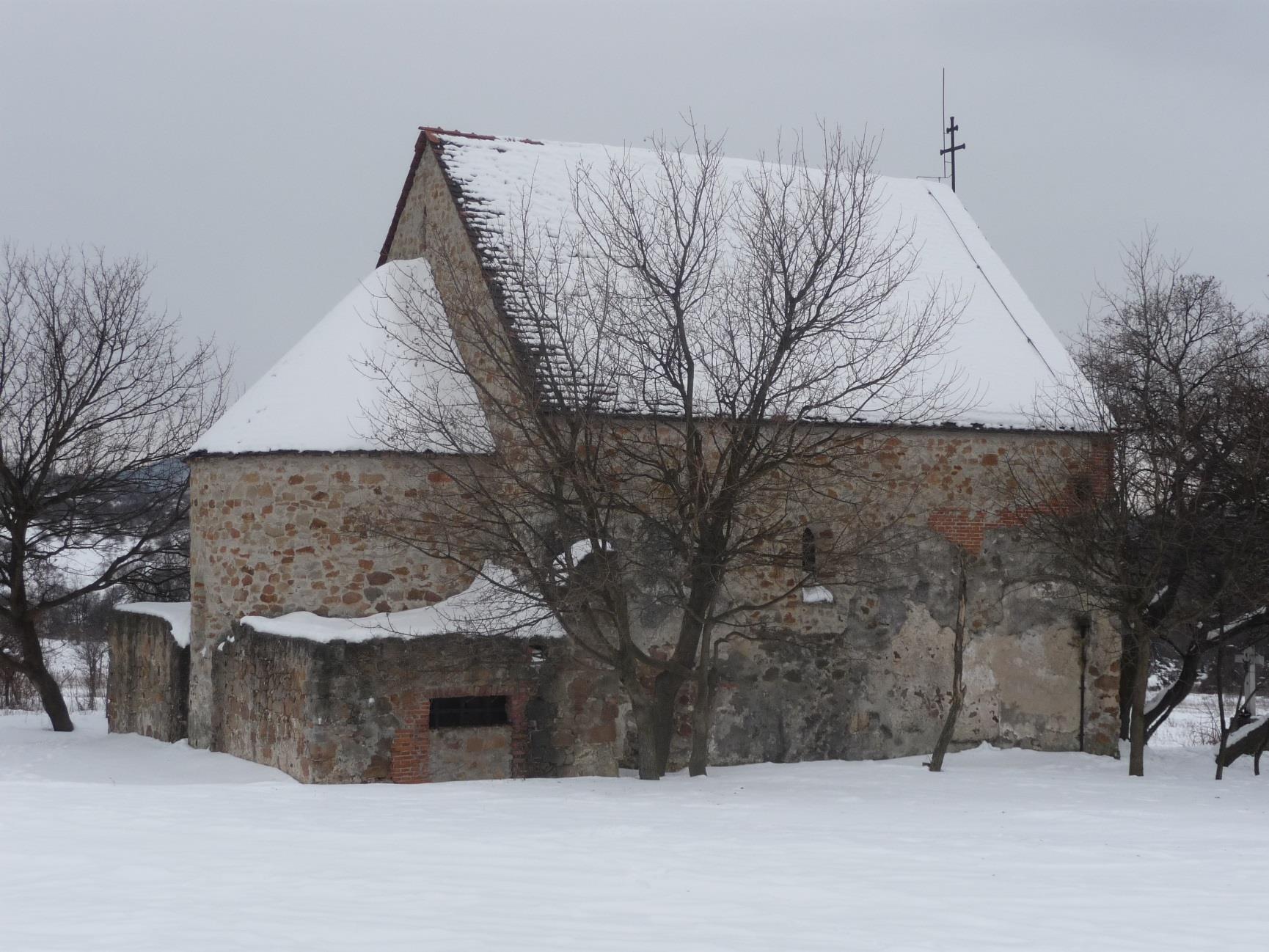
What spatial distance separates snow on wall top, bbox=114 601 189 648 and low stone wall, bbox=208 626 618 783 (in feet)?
10.7

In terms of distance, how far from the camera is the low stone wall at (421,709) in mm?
13102

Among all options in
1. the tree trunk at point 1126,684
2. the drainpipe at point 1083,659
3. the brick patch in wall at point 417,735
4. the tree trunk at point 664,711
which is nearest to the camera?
the brick patch in wall at point 417,735

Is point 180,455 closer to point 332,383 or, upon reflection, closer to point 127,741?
point 127,741

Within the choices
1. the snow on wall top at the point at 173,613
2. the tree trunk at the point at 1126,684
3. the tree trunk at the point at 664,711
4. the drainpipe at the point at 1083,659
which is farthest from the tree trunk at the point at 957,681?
the snow on wall top at the point at 173,613

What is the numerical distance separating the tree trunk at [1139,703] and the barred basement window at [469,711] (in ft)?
22.3

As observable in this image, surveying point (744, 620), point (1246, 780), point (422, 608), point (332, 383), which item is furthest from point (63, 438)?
point (1246, 780)

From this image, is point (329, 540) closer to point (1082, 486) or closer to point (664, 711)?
point (664, 711)

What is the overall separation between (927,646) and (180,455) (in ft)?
45.4

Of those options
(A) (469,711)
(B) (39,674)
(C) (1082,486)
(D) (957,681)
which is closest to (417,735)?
(A) (469,711)

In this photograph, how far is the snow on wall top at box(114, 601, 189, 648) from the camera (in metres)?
17.2

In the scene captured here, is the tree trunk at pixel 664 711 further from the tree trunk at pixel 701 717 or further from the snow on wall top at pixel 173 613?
the snow on wall top at pixel 173 613

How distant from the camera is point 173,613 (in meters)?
18.0

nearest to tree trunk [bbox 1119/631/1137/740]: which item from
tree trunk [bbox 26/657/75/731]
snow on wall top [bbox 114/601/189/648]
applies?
snow on wall top [bbox 114/601/189/648]

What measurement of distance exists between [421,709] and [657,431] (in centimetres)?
367
